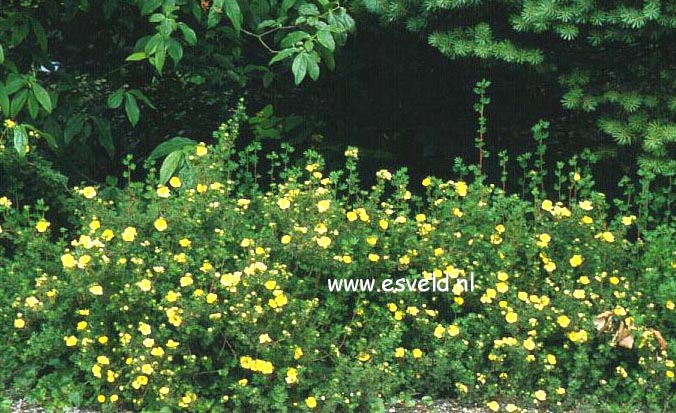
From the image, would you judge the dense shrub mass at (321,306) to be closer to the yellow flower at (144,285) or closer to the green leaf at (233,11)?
the yellow flower at (144,285)

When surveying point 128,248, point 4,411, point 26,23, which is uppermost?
point 26,23

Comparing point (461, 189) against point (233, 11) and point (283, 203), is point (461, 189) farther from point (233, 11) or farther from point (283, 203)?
point (233, 11)

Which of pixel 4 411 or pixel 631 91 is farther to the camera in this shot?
pixel 631 91

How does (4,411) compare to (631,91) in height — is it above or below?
below

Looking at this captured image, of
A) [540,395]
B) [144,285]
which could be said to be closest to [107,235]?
[144,285]

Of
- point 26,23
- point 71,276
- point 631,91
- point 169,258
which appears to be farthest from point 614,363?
point 26,23

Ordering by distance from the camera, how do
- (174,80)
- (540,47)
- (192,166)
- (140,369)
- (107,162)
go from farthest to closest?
(174,80)
(107,162)
(540,47)
(192,166)
(140,369)

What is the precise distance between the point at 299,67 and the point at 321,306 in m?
0.95

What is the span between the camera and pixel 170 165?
13.1ft

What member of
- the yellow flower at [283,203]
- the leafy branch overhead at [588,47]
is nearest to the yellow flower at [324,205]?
the yellow flower at [283,203]

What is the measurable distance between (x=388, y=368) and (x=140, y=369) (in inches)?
35.1

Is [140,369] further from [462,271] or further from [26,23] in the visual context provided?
[26,23]

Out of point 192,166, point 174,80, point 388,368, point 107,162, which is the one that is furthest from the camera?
point 174,80

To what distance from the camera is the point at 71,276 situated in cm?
355
